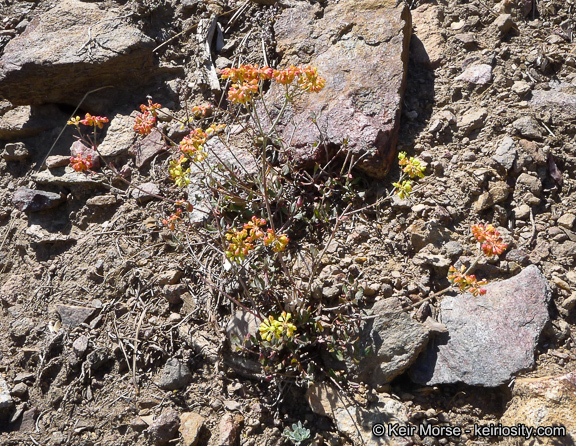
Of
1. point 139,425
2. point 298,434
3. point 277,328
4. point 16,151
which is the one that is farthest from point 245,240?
point 16,151

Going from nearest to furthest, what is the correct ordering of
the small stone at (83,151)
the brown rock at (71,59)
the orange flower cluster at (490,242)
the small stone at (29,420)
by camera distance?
1. the orange flower cluster at (490,242)
2. the small stone at (29,420)
3. the small stone at (83,151)
4. the brown rock at (71,59)

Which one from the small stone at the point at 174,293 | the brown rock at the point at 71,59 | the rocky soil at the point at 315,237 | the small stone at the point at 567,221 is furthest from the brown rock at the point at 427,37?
the small stone at the point at 174,293

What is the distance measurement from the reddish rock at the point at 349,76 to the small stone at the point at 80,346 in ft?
6.58

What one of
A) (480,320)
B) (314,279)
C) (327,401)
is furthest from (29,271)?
(480,320)

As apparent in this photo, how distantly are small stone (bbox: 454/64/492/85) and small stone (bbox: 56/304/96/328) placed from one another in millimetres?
3410

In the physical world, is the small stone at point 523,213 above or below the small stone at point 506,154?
below

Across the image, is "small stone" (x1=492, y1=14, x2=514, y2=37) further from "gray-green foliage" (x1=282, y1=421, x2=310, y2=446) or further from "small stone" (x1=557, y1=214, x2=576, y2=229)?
"gray-green foliage" (x1=282, y1=421, x2=310, y2=446)

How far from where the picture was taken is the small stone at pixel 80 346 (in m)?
3.37

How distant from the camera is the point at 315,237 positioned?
3523 mm

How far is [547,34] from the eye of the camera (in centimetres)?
401

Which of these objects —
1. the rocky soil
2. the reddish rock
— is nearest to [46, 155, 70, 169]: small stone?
the rocky soil

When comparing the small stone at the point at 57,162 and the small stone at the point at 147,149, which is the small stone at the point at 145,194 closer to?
the small stone at the point at 147,149

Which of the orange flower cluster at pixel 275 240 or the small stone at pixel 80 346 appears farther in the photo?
the small stone at pixel 80 346

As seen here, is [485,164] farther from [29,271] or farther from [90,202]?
[29,271]
